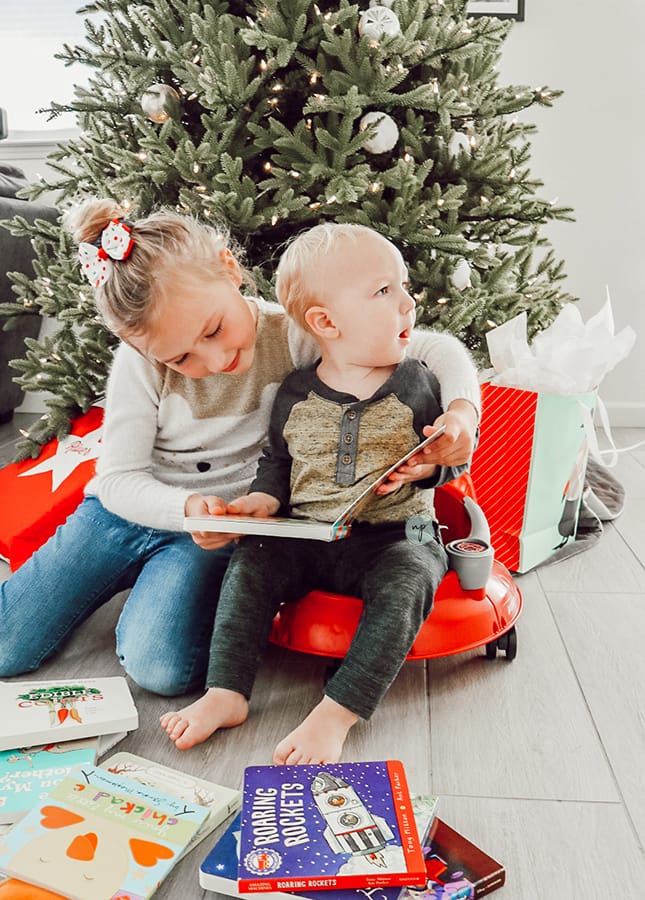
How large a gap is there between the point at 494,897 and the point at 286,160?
1.28m

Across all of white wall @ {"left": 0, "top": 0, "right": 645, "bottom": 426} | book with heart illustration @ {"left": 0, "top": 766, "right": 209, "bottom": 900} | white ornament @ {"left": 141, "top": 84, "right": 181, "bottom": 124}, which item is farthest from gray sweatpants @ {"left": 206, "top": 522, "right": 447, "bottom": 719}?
white wall @ {"left": 0, "top": 0, "right": 645, "bottom": 426}

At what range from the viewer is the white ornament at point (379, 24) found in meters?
1.52

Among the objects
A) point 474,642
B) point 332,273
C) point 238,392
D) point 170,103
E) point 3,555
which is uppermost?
point 170,103

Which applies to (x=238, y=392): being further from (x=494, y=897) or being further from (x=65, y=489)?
(x=494, y=897)

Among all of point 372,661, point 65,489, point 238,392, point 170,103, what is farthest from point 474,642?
point 170,103

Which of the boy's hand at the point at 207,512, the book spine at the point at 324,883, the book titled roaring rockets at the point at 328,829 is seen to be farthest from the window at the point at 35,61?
the book spine at the point at 324,883

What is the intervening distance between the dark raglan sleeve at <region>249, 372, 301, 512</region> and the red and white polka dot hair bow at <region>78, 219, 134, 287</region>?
1.02 ft

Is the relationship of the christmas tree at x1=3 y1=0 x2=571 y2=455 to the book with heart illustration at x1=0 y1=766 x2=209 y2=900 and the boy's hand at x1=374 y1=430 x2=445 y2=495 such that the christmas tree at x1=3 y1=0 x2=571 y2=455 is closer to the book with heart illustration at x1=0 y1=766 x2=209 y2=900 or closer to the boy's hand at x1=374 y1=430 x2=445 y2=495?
the boy's hand at x1=374 y1=430 x2=445 y2=495

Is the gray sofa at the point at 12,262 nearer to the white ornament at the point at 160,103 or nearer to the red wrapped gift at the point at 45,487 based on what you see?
the red wrapped gift at the point at 45,487

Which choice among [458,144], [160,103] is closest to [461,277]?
[458,144]

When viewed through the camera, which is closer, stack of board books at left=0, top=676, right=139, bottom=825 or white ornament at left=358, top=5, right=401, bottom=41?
stack of board books at left=0, top=676, right=139, bottom=825

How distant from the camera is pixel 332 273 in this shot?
1182 millimetres

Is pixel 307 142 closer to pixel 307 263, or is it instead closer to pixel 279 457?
pixel 307 263

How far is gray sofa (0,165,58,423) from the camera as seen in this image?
96.5 inches
